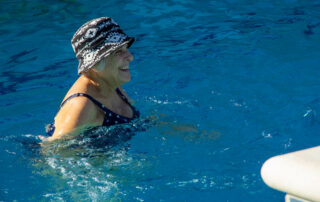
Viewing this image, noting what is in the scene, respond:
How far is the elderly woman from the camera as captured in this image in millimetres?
3439

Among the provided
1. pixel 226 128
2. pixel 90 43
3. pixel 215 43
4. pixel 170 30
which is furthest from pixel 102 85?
pixel 170 30

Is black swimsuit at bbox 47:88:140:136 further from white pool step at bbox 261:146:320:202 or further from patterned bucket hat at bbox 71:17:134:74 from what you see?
white pool step at bbox 261:146:320:202

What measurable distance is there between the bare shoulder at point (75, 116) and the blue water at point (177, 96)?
19 centimetres

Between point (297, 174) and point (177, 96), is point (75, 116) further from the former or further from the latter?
point (297, 174)

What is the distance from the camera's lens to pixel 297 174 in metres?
1.29

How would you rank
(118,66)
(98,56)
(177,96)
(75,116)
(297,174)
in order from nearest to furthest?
(297,174) < (75,116) < (98,56) < (118,66) < (177,96)

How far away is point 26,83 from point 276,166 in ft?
15.8

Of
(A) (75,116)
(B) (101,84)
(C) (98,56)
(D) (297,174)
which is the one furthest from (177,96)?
(D) (297,174)

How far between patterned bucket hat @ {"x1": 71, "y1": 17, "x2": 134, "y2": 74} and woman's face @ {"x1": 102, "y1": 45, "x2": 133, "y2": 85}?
8cm

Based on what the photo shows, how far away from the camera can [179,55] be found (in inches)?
245

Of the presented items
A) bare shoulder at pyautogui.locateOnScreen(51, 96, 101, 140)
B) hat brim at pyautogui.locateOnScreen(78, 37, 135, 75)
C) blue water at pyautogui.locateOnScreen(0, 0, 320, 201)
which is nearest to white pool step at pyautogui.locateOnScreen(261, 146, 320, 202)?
blue water at pyautogui.locateOnScreen(0, 0, 320, 201)

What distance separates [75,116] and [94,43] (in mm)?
613

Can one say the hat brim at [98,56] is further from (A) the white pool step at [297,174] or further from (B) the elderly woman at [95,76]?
(A) the white pool step at [297,174]

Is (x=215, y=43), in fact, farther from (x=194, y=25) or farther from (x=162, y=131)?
(x=162, y=131)
